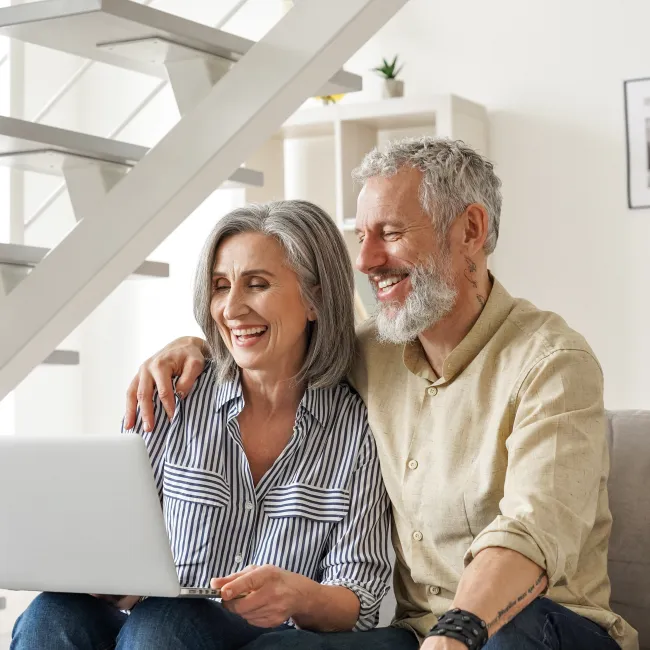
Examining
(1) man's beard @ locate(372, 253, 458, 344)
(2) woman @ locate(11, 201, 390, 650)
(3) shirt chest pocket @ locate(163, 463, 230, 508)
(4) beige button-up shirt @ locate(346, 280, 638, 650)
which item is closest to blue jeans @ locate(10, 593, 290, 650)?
(2) woman @ locate(11, 201, 390, 650)

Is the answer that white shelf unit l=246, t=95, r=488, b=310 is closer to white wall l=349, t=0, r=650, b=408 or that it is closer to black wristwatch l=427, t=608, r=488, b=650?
white wall l=349, t=0, r=650, b=408

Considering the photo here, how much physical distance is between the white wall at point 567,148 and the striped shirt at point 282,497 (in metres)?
2.46

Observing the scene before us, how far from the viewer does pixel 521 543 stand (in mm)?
1456

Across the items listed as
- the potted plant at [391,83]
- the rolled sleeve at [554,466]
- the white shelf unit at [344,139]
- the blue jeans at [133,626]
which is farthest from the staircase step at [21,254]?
the potted plant at [391,83]

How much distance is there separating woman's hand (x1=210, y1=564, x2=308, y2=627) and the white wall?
2.77 metres

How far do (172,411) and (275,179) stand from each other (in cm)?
275

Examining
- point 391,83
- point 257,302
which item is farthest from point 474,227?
point 391,83

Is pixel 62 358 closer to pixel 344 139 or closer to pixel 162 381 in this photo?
pixel 162 381

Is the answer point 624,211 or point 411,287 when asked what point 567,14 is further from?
point 411,287

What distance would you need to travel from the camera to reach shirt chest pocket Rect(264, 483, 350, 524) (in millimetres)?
1877

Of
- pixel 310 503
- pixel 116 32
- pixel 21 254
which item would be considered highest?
pixel 116 32

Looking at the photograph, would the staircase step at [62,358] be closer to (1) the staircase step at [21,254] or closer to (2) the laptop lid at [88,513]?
Answer: (1) the staircase step at [21,254]

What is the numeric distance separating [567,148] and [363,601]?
293 centimetres

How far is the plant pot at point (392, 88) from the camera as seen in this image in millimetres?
4395
